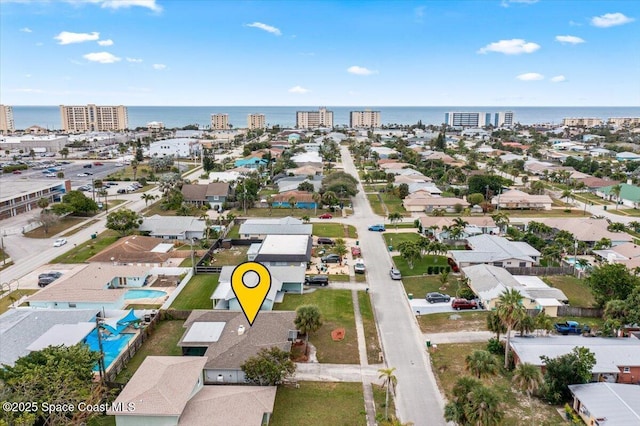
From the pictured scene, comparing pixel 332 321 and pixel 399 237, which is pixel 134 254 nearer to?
pixel 332 321

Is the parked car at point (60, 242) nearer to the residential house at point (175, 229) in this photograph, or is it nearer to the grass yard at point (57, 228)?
the grass yard at point (57, 228)

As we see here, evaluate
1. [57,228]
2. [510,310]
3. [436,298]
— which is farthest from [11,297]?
[510,310]

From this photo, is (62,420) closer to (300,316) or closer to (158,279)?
(300,316)

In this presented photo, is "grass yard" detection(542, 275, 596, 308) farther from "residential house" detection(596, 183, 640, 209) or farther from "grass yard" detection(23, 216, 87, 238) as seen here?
"grass yard" detection(23, 216, 87, 238)

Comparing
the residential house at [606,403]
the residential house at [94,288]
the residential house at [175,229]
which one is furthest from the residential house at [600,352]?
the residential house at [175,229]

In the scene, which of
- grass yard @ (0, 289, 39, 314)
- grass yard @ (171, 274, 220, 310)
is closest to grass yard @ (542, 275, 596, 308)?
grass yard @ (171, 274, 220, 310)

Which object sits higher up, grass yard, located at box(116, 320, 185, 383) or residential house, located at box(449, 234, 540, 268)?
residential house, located at box(449, 234, 540, 268)
